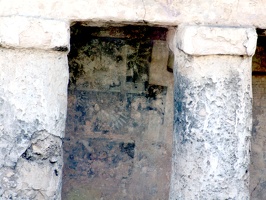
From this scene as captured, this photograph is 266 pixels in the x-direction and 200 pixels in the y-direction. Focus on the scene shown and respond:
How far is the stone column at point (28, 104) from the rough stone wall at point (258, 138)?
156cm

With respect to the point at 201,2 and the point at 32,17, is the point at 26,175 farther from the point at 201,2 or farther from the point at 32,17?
the point at 201,2

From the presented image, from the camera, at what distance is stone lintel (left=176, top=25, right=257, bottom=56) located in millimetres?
2869

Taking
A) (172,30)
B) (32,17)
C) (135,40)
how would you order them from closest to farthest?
1. (32,17)
2. (172,30)
3. (135,40)

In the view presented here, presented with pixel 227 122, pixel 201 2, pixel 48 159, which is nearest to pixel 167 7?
pixel 201 2

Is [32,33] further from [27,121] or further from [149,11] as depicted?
[149,11]

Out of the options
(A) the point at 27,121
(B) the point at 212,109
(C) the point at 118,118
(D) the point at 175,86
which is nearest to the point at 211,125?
(B) the point at 212,109

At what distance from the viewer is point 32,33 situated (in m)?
2.75

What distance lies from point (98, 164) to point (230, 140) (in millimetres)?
1203

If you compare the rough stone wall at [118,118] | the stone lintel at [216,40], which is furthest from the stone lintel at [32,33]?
the rough stone wall at [118,118]

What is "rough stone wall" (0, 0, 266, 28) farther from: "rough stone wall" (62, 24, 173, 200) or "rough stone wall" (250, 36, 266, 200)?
"rough stone wall" (250, 36, 266, 200)

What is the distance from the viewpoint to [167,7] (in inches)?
114

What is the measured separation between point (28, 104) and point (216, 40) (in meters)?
0.90

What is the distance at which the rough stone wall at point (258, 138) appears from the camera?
3.94 metres

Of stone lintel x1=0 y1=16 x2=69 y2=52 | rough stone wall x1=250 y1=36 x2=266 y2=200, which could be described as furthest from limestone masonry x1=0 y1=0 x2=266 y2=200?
rough stone wall x1=250 y1=36 x2=266 y2=200
